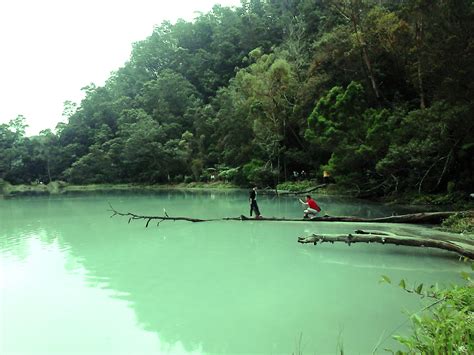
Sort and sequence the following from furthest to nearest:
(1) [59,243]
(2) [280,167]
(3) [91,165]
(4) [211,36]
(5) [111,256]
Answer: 1. (4) [211,36]
2. (3) [91,165]
3. (2) [280,167]
4. (1) [59,243]
5. (5) [111,256]

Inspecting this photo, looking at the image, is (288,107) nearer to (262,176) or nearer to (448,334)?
(262,176)

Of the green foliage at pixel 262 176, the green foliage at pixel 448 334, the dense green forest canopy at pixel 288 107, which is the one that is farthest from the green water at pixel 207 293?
the green foliage at pixel 262 176

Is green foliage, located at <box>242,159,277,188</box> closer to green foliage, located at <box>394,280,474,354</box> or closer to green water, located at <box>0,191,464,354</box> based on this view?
green water, located at <box>0,191,464,354</box>

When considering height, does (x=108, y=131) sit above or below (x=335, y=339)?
above

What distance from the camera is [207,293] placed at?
7203 millimetres

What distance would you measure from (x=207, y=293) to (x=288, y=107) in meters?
27.2

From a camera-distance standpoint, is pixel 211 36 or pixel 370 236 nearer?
pixel 370 236

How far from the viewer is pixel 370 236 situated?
8820mm

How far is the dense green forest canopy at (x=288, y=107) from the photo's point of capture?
1656 centimetres

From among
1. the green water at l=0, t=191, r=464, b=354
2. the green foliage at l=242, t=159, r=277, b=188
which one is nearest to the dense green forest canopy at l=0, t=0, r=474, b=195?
the green foliage at l=242, t=159, r=277, b=188

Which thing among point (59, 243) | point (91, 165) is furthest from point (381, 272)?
point (91, 165)

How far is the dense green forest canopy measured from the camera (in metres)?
16.6

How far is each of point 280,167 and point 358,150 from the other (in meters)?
15.1

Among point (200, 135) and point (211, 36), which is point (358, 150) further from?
point (211, 36)
